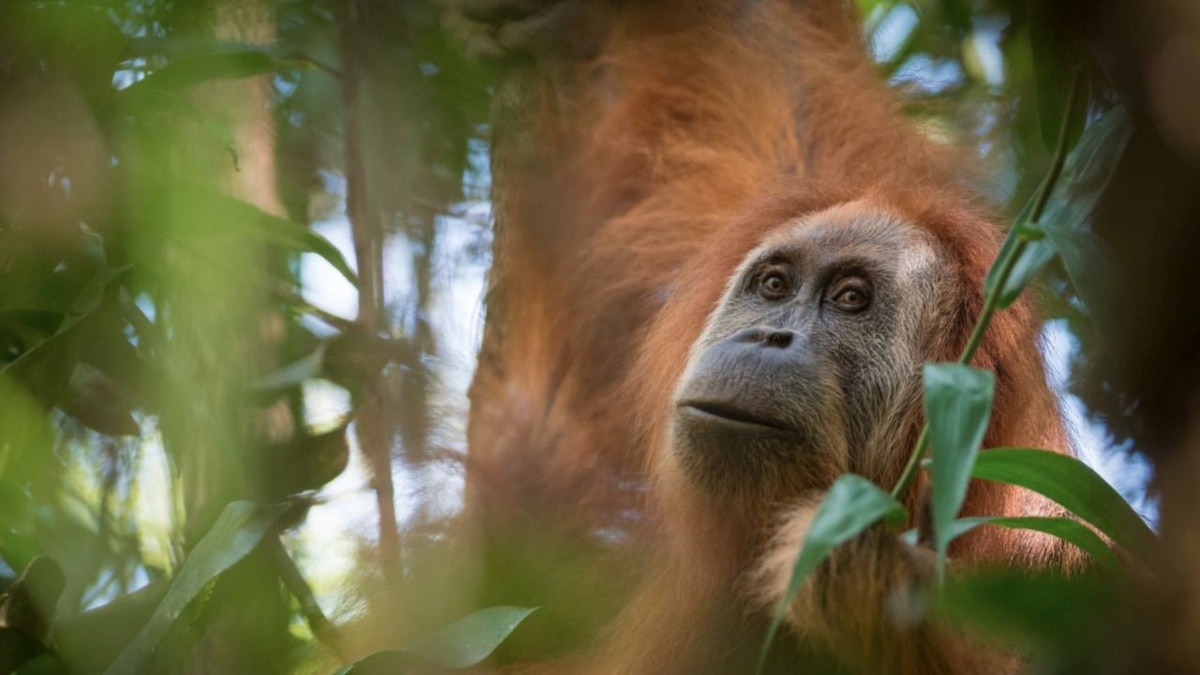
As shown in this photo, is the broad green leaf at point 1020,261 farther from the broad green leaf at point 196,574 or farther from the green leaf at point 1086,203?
the broad green leaf at point 196,574

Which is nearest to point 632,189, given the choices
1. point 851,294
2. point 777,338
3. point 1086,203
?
point 851,294

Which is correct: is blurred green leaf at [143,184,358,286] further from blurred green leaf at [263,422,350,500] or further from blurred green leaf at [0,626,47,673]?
blurred green leaf at [0,626,47,673]

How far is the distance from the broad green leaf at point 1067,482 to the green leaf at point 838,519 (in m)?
0.30

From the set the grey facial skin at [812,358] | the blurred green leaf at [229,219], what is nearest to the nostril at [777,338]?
the grey facial skin at [812,358]

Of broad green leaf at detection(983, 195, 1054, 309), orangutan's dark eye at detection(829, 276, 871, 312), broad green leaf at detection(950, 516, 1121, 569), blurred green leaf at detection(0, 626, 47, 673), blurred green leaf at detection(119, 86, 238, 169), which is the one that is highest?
blurred green leaf at detection(119, 86, 238, 169)

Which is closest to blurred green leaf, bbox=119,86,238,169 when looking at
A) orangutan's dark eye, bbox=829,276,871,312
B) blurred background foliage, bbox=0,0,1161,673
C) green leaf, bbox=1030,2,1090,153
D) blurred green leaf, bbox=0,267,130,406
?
blurred background foliage, bbox=0,0,1161,673

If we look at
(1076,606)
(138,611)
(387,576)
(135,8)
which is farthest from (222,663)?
(1076,606)

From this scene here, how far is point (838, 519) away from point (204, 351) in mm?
1647

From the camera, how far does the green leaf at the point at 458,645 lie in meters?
1.99

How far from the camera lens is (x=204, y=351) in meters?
2.55

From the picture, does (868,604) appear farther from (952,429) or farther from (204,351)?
(204,351)

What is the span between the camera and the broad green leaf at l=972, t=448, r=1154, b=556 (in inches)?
63.3

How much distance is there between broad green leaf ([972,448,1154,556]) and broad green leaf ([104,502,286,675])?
1.20 m

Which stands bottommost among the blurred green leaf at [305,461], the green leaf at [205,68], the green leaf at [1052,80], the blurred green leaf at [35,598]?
the blurred green leaf at [35,598]
